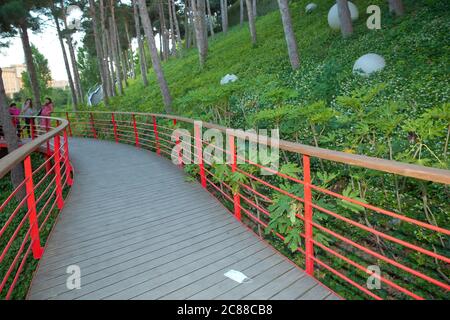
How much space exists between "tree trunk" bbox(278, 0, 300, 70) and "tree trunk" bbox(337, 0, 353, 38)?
6.66ft

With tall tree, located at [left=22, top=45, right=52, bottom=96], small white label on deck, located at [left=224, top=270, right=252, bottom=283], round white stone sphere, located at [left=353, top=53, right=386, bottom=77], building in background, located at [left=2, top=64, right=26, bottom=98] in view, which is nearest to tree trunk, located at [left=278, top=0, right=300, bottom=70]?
round white stone sphere, located at [left=353, top=53, right=386, bottom=77]

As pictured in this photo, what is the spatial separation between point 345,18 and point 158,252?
11608 mm

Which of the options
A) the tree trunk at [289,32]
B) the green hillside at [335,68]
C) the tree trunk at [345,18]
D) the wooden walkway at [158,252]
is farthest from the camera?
the tree trunk at [345,18]

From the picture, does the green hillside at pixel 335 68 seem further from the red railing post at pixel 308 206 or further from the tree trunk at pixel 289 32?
the red railing post at pixel 308 206

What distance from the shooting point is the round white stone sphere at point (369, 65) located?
8.98 meters

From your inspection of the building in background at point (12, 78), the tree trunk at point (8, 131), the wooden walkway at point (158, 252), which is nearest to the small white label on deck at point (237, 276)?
the wooden walkway at point (158, 252)

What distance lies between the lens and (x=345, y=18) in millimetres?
12352

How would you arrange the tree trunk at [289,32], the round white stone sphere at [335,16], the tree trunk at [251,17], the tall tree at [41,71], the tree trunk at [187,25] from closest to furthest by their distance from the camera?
1. the tree trunk at [289,32]
2. the round white stone sphere at [335,16]
3. the tree trunk at [251,17]
4. the tree trunk at [187,25]
5. the tall tree at [41,71]

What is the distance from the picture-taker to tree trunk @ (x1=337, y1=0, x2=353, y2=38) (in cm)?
1220

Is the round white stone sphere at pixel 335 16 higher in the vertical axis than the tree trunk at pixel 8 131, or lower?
higher

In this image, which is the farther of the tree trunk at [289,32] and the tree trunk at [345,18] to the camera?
the tree trunk at [345,18]

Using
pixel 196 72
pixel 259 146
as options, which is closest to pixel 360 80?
pixel 259 146

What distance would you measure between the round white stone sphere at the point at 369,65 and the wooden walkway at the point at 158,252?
5.66 meters

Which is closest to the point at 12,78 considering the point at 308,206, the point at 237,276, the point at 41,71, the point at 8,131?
the point at 41,71
